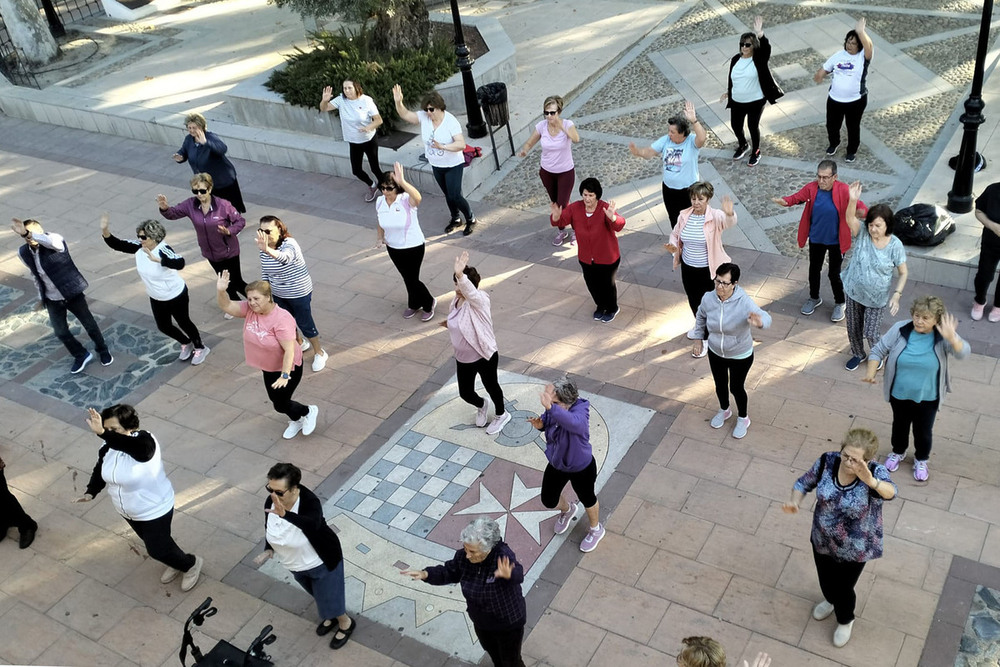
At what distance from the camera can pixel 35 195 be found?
13.9 metres

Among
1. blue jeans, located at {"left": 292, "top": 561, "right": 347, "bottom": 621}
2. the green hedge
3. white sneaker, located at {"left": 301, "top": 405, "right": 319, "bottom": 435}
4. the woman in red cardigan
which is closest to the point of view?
blue jeans, located at {"left": 292, "top": 561, "right": 347, "bottom": 621}

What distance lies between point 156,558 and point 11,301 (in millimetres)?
5747

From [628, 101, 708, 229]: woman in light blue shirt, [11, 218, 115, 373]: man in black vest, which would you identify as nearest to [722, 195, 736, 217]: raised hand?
[628, 101, 708, 229]: woman in light blue shirt

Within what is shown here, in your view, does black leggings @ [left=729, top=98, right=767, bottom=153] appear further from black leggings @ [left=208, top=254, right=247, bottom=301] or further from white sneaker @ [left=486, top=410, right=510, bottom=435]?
black leggings @ [left=208, top=254, right=247, bottom=301]

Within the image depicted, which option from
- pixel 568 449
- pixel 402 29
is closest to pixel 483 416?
pixel 568 449

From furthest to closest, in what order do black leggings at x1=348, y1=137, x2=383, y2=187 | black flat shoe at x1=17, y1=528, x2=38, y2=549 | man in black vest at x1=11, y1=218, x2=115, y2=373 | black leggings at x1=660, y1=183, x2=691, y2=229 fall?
1. black leggings at x1=348, y1=137, x2=383, y2=187
2. black leggings at x1=660, y1=183, x2=691, y2=229
3. man in black vest at x1=11, y1=218, x2=115, y2=373
4. black flat shoe at x1=17, y1=528, x2=38, y2=549

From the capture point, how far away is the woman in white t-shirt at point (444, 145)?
10695 millimetres

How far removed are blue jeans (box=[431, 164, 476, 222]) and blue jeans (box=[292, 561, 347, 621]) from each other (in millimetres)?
5701

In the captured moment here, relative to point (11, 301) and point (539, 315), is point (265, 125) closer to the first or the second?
point (11, 301)

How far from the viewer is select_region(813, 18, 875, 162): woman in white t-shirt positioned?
1094cm

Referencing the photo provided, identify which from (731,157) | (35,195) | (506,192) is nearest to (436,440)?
(506,192)

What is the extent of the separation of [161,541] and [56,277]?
3541 millimetres

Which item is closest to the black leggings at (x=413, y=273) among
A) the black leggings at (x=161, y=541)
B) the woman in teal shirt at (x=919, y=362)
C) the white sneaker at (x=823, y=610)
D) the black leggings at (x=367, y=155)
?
the black leggings at (x=367, y=155)

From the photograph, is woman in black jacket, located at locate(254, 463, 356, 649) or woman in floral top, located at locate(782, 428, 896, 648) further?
woman in black jacket, located at locate(254, 463, 356, 649)
